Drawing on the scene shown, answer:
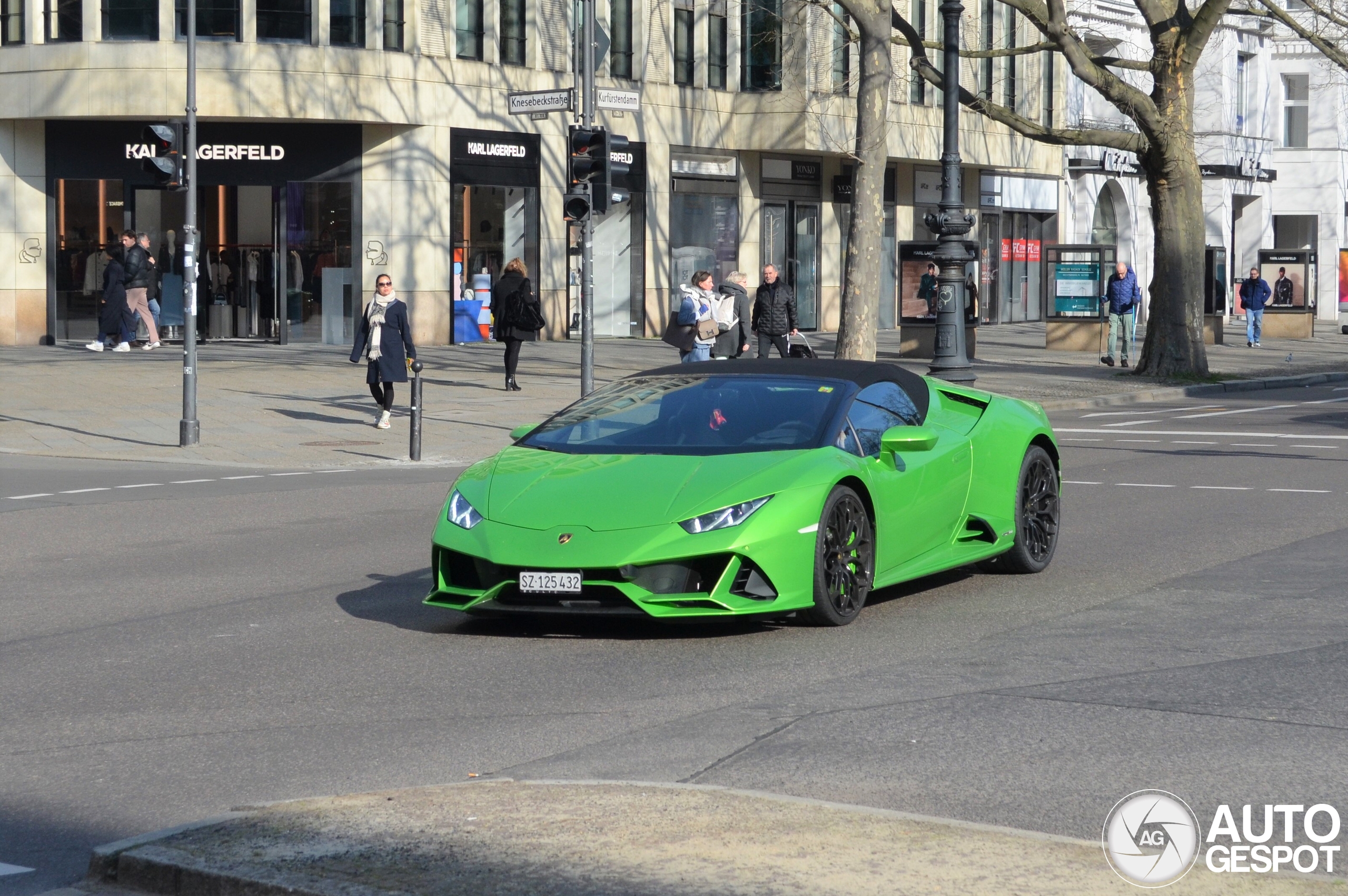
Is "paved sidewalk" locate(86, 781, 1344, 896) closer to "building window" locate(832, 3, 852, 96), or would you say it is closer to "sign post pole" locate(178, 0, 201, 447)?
"sign post pole" locate(178, 0, 201, 447)

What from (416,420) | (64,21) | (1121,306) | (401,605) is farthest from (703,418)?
(64,21)

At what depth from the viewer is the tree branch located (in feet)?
94.9

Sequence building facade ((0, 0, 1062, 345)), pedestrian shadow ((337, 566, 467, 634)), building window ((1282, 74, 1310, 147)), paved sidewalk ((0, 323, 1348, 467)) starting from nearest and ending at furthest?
1. pedestrian shadow ((337, 566, 467, 634))
2. paved sidewalk ((0, 323, 1348, 467))
3. building facade ((0, 0, 1062, 345))
4. building window ((1282, 74, 1310, 147))

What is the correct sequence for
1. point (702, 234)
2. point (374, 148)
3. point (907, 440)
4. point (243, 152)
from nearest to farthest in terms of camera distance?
point (907, 440), point (243, 152), point (374, 148), point (702, 234)

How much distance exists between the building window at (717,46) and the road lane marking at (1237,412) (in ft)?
64.8

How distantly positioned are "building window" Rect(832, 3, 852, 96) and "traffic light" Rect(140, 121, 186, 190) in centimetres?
2653

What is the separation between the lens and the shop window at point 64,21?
111ft

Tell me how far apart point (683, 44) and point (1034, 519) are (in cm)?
3293

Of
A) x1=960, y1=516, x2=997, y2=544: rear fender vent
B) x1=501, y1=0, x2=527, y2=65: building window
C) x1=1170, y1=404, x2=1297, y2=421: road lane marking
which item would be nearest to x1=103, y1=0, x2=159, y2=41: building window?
x1=501, y1=0, x2=527, y2=65: building window

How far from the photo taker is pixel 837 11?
44.9m

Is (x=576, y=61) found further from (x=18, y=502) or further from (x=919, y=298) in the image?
(x=18, y=502)

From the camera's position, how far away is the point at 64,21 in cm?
3403

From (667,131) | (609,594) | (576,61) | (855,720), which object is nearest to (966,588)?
(609,594)

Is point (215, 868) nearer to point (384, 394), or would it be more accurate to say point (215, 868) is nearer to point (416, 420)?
point (416, 420)
